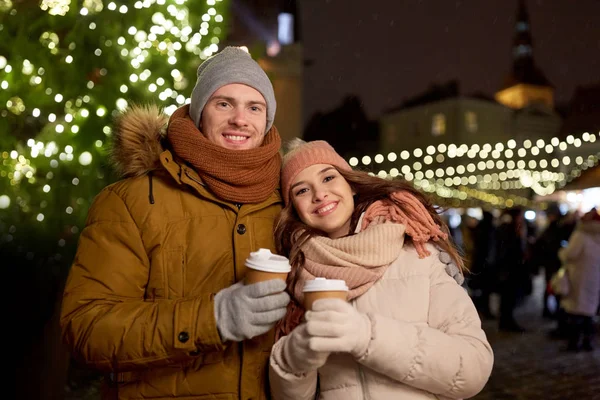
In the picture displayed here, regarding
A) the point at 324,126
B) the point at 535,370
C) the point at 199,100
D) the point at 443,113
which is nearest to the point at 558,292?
the point at 535,370

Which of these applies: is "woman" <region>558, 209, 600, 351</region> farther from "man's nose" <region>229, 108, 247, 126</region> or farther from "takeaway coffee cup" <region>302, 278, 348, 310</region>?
"takeaway coffee cup" <region>302, 278, 348, 310</region>

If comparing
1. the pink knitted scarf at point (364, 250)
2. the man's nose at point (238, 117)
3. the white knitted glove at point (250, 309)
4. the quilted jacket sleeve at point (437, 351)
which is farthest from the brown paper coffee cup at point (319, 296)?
the man's nose at point (238, 117)

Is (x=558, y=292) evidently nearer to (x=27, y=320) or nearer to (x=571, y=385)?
(x=571, y=385)

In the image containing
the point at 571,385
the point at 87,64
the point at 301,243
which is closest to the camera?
the point at 301,243

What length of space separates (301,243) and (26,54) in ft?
9.63

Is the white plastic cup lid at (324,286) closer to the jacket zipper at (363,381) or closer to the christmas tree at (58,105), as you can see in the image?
the jacket zipper at (363,381)

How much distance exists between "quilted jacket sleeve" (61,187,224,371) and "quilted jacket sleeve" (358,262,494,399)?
606 millimetres

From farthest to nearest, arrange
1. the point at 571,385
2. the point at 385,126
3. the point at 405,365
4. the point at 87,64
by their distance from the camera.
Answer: the point at 385,126
the point at 571,385
the point at 87,64
the point at 405,365

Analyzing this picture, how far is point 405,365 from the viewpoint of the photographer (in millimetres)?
1989

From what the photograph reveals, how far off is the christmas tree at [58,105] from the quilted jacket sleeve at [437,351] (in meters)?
2.93

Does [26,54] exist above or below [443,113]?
below

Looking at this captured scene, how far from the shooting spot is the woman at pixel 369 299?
76.0 inches

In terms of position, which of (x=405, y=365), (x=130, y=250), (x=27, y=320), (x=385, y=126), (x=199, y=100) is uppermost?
(x=385, y=126)

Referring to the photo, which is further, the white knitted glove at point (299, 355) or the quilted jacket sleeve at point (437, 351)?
the quilted jacket sleeve at point (437, 351)
